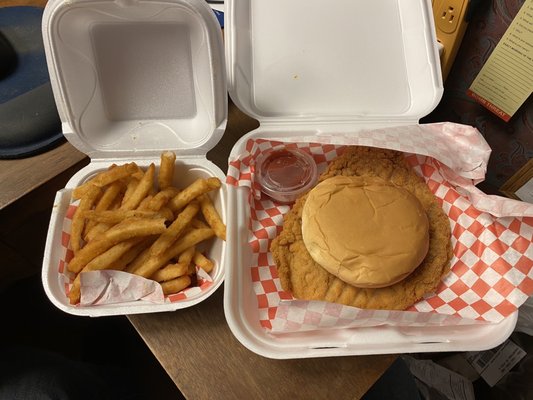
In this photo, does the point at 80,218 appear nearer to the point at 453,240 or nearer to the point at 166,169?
the point at 166,169

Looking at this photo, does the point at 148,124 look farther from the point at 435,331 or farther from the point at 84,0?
the point at 435,331

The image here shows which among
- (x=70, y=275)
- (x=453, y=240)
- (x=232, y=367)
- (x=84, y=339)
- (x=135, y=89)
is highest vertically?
(x=135, y=89)

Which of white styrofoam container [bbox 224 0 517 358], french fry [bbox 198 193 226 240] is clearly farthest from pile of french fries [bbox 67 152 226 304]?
white styrofoam container [bbox 224 0 517 358]

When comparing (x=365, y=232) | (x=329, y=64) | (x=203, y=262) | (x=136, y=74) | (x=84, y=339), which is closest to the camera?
(x=365, y=232)

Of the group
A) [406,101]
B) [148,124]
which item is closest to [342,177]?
[406,101]

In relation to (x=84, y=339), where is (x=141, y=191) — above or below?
above

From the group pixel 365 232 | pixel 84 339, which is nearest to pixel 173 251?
pixel 365 232
